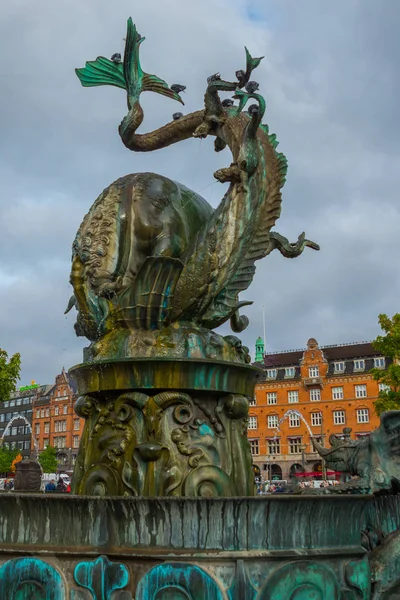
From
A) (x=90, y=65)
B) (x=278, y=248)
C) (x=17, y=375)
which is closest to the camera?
(x=278, y=248)

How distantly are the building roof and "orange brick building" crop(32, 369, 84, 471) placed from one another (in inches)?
900

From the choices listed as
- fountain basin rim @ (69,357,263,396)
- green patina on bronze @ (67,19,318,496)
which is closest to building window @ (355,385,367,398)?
green patina on bronze @ (67,19,318,496)

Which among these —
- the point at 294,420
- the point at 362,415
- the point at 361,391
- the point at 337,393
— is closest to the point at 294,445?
the point at 294,420

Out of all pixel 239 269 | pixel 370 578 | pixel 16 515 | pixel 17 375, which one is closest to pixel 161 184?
pixel 239 269

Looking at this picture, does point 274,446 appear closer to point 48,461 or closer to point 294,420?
point 294,420

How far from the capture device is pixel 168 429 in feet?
18.2

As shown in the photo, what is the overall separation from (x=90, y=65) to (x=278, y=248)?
3131 millimetres

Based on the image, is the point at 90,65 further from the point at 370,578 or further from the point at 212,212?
the point at 370,578

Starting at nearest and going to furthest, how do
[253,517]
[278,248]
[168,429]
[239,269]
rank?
[253,517] → [168,429] → [239,269] → [278,248]

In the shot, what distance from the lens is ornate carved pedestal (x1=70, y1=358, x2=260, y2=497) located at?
5.41m

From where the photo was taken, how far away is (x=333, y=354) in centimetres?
6550

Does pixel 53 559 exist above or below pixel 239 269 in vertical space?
below

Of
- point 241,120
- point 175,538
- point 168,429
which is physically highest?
point 241,120

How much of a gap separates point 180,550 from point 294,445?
61557 millimetres
